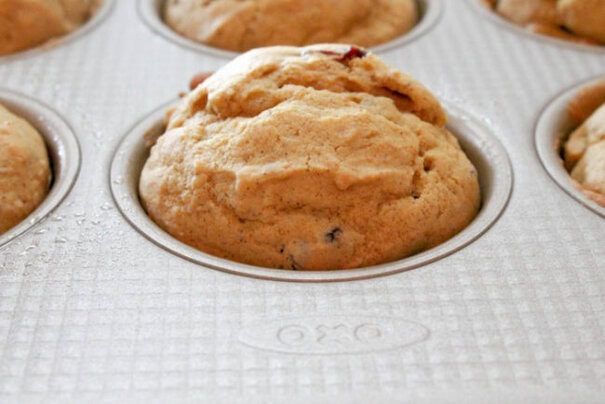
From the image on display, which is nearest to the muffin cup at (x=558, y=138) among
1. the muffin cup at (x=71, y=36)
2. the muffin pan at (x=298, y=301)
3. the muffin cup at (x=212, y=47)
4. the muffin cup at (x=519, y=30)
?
the muffin pan at (x=298, y=301)

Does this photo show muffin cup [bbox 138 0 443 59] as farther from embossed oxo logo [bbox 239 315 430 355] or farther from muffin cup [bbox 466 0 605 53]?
embossed oxo logo [bbox 239 315 430 355]

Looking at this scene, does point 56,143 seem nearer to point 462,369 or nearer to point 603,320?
point 462,369

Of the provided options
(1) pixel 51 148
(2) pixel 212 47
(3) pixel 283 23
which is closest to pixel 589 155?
(3) pixel 283 23

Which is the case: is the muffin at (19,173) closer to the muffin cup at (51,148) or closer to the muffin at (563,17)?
the muffin cup at (51,148)

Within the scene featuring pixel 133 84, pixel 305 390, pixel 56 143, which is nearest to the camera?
pixel 305 390

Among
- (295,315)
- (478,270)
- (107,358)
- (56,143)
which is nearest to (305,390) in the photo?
(295,315)

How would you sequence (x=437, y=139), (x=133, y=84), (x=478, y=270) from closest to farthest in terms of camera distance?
(x=478, y=270), (x=437, y=139), (x=133, y=84)

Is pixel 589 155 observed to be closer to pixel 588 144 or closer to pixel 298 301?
pixel 588 144
